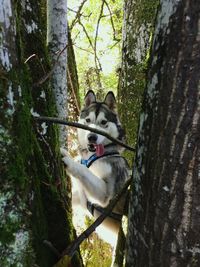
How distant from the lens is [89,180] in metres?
4.26

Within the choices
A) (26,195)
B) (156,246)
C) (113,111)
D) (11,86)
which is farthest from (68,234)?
(113,111)

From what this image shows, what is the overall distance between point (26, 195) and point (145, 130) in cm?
56

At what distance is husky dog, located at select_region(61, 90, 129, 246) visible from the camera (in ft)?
13.8

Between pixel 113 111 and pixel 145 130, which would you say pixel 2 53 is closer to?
pixel 145 130

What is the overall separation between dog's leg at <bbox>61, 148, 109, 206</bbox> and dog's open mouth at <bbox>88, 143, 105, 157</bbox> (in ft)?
1.14

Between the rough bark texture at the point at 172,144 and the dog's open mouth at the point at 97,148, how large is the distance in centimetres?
301

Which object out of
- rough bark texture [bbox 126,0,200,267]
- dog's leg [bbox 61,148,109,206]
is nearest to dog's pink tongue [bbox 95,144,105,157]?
dog's leg [bbox 61,148,109,206]

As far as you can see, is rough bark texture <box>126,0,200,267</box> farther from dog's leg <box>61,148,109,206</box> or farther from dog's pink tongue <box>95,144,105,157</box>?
dog's pink tongue <box>95,144,105,157</box>

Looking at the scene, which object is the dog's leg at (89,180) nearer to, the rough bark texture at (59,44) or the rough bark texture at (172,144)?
the rough bark texture at (59,44)

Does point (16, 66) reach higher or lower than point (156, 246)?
higher

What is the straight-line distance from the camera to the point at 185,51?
144 centimetres

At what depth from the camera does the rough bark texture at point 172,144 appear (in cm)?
144

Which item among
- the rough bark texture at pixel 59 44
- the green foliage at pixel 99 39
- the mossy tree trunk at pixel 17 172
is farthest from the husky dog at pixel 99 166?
the green foliage at pixel 99 39

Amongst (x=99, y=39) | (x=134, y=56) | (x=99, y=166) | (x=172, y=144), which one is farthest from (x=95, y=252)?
(x=99, y=39)
